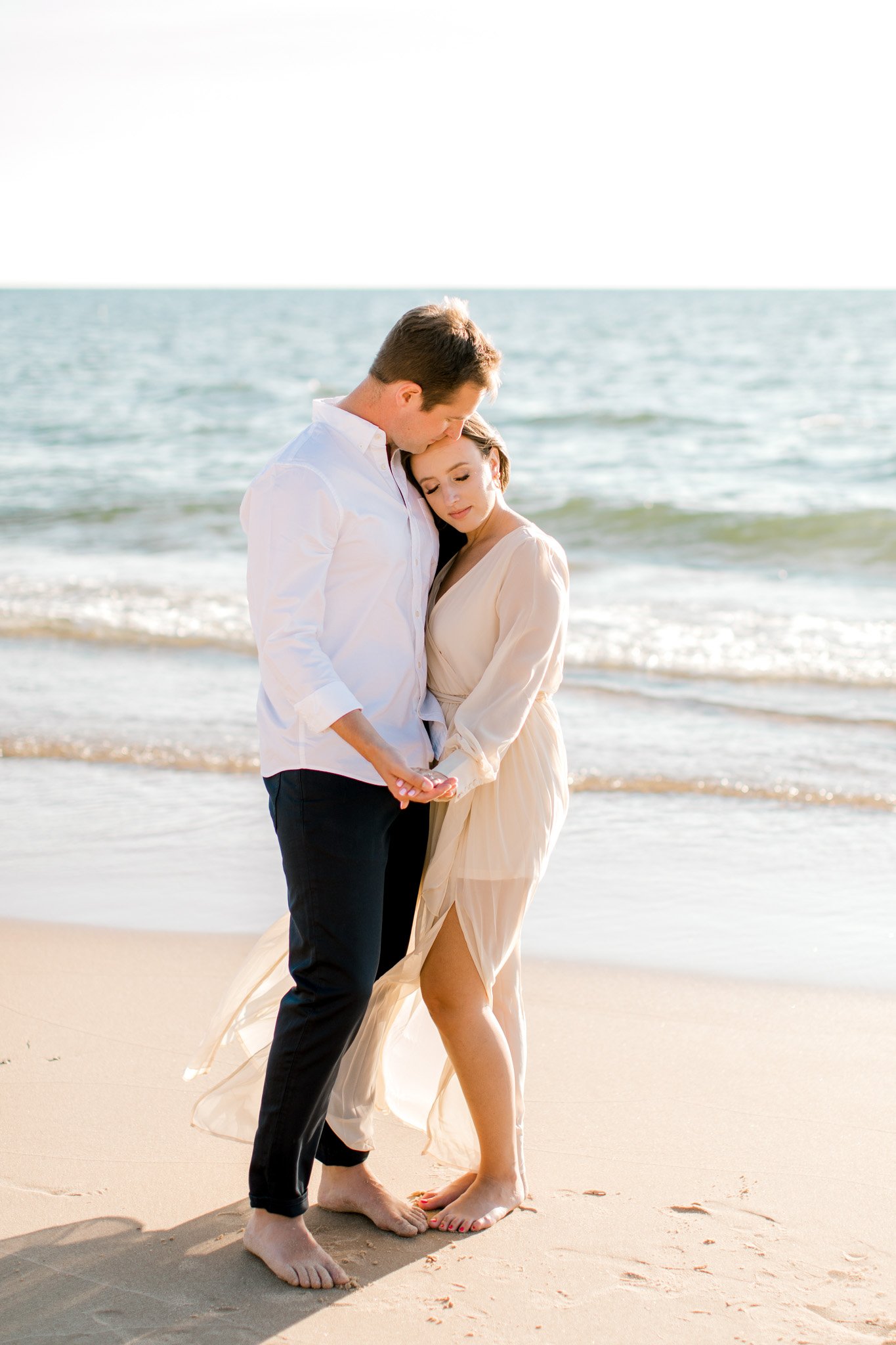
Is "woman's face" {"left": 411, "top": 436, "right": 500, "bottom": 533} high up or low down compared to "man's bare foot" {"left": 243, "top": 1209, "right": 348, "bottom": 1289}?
up

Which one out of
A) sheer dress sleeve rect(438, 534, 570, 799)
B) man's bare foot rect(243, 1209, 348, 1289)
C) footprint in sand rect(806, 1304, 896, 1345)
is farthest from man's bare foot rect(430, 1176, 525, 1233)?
sheer dress sleeve rect(438, 534, 570, 799)

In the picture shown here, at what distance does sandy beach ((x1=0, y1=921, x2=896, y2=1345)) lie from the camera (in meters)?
2.47

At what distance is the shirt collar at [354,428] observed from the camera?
103 inches

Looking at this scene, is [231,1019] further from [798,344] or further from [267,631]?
[798,344]

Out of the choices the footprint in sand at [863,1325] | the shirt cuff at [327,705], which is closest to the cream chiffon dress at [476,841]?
the shirt cuff at [327,705]

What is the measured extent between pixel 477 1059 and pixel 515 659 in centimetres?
90

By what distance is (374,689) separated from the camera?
8.68 ft

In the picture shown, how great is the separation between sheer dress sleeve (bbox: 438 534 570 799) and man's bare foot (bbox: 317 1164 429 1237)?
92 centimetres

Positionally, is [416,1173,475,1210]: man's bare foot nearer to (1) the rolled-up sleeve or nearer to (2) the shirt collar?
(1) the rolled-up sleeve

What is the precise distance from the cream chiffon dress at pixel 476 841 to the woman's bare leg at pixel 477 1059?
33 mm

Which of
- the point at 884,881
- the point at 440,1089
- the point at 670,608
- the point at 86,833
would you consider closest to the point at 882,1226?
the point at 440,1089

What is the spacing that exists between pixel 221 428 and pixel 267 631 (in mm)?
20580

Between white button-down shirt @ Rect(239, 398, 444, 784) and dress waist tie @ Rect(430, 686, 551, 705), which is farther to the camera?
dress waist tie @ Rect(430, 686, 551, 705)

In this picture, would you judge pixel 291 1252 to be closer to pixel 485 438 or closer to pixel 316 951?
pixel 316 951
